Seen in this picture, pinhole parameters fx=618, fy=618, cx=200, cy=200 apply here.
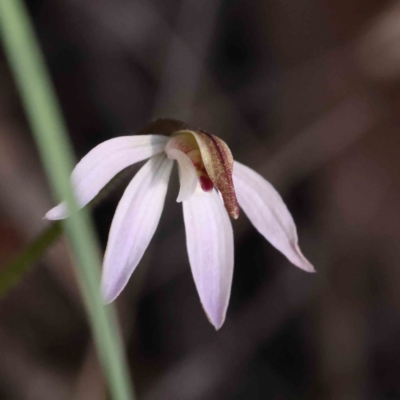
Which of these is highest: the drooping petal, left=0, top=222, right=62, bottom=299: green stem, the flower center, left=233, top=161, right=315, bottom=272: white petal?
the flower center

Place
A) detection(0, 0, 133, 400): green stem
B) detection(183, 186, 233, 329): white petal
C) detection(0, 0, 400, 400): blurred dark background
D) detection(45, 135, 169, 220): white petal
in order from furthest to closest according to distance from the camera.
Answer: detection(0, 0, 400, 400): blurred dark background < detection(183, 186, 233, 329): white petal < detection(45, 135, 169, 220): white petal < detection(0, 0, 133, 400): green stem

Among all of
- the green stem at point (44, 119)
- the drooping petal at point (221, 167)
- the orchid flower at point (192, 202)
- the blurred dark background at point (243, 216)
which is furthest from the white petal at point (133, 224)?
the blurred dark background at point (243, 216)

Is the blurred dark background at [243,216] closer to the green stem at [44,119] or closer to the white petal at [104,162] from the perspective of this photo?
the white petal at [104,162]

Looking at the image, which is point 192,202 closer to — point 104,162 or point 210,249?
point 210,249

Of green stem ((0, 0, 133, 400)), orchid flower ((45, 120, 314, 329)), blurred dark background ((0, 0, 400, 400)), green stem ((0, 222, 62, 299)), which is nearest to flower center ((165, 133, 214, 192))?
orchid flower ((45, 120, 314, 329))

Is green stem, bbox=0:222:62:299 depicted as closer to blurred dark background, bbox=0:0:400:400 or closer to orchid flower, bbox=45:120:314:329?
orchid flower, bbox=45:120:314:329
